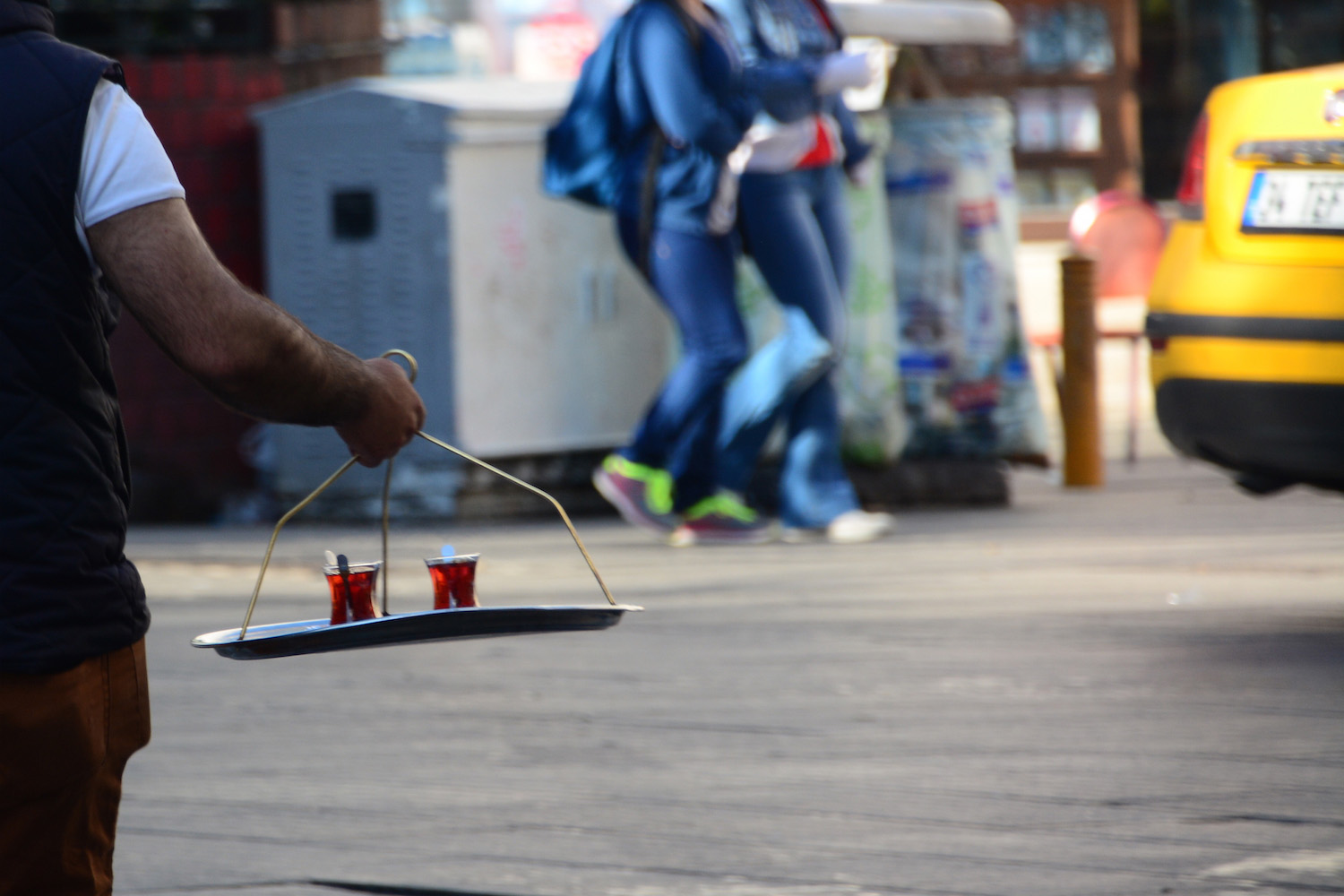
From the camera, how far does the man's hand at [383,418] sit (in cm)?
207

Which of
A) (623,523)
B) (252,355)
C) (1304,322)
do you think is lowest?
(623,523)

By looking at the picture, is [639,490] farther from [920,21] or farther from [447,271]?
[920,21]

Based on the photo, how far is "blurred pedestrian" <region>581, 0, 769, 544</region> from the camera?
6.82 metres

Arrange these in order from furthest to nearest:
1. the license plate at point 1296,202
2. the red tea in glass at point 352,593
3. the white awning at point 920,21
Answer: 1. the white awning at point 920,21
2. the license plate at point 1296,202
3. the red tea in glass at point 352,593

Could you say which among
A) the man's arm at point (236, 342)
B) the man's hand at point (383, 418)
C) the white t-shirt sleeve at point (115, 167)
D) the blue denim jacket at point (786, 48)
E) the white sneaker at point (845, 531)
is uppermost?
the blue denim jacket at point (786, 48)

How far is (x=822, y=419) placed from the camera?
24.3 feet

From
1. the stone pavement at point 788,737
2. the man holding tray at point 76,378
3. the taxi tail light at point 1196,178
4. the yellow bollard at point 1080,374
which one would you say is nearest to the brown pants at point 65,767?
the man holding tray at point 76,378

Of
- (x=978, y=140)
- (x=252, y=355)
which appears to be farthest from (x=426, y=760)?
(x=978, y=140)

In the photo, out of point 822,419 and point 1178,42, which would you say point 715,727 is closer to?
point 822,419

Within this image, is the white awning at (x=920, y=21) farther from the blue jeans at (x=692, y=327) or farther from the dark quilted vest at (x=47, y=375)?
the dark quilted vest at (x=47, y=375)

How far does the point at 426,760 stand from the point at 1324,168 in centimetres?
256

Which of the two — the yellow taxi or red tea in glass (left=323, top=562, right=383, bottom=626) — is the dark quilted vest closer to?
red tea in glass (left=323, top=562, right=383, bottom=626)

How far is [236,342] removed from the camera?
194cm

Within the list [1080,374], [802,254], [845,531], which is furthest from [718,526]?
[1080,374]
